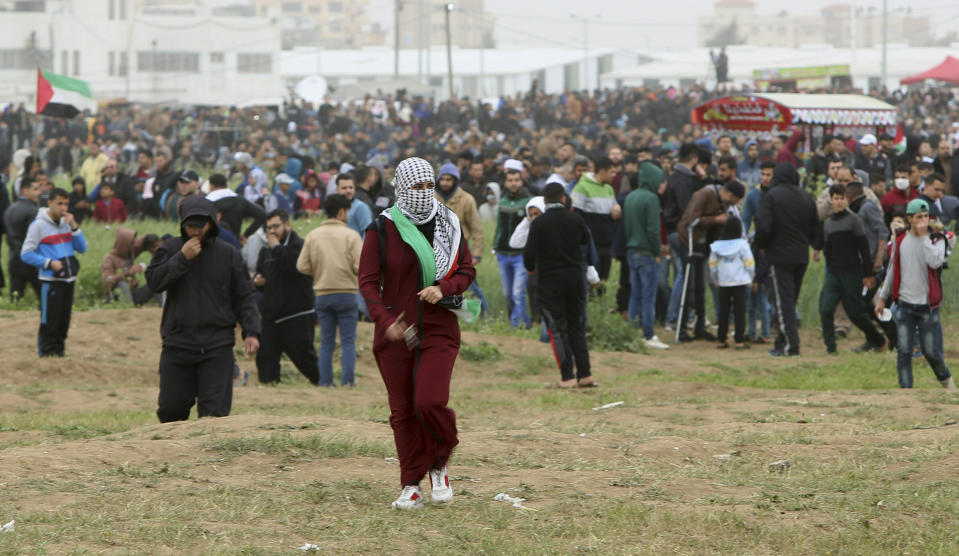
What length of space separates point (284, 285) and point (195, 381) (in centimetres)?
374

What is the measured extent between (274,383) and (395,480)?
19.0 ft

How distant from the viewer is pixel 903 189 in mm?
16156

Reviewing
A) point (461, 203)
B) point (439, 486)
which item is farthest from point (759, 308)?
point (439, 486)

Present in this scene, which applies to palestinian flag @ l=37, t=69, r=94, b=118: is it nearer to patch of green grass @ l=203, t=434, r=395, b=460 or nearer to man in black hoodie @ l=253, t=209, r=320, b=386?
man in black hoodie @ l=253, t=209, r=320, b=386

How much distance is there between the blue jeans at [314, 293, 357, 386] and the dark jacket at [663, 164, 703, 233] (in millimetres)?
5372

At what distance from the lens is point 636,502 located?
6812 mm

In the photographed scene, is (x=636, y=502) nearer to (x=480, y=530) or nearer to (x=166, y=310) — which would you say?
(x=480, y=530)

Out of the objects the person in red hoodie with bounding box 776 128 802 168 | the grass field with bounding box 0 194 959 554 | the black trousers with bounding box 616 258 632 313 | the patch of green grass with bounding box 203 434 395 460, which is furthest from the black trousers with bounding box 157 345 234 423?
the person in red hoodie with bounding box 776 128 802 168

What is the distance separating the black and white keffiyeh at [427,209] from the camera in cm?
662

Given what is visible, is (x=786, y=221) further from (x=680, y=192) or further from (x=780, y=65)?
(x=780, y=65)

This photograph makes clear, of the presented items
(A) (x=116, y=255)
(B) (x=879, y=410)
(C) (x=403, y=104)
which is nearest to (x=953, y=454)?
(B) (x=879, y=410)

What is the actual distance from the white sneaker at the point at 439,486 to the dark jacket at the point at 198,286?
2.36 metres

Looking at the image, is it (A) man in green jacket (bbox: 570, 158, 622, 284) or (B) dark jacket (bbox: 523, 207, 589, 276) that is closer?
(B) dark jacket (bbox: 523, 207, 589, 276)

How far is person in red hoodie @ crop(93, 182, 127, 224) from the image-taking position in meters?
21.5
